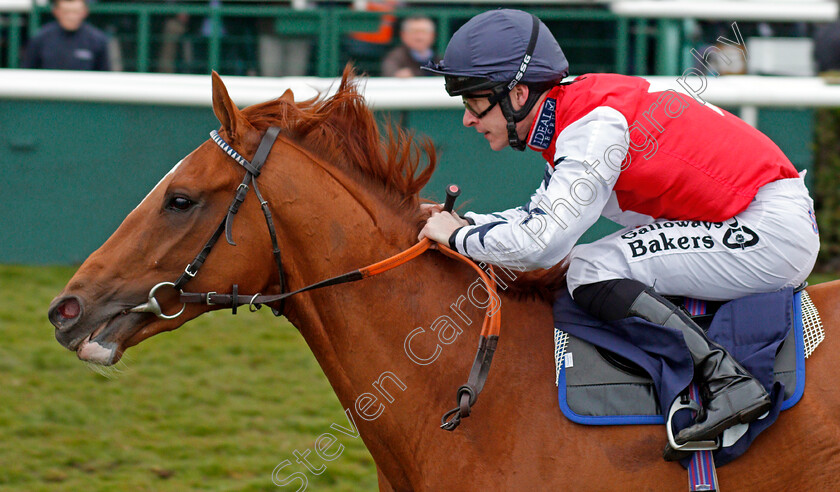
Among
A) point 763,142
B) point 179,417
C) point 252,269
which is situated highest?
point 763,142

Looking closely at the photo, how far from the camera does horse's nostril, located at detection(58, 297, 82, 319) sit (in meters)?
2.78

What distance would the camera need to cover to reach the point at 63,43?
7.82 meters

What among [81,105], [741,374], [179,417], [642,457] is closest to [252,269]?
[642,457]

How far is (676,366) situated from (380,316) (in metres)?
0.92

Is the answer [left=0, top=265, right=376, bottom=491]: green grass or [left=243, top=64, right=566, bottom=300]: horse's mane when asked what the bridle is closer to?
[left=243, top=64, right=566, bottom=300]: horse's mane

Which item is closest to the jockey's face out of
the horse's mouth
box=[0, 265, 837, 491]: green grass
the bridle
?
the bridle

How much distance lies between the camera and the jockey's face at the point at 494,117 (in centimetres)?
291

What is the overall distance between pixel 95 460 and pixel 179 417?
0.61 metres

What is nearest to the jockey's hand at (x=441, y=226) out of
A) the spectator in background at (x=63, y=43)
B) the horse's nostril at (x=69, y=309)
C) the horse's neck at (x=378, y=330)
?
the horse's neck at (x=378, y=330)

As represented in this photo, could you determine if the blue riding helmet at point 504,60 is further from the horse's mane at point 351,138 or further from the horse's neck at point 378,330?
the horse's neck at point 378,330

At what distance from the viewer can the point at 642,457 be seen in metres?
2.70

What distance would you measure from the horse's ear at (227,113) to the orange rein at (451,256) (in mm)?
588

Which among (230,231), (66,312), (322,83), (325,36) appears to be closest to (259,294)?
(230,231)

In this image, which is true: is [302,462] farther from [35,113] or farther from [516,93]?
[35,113]
